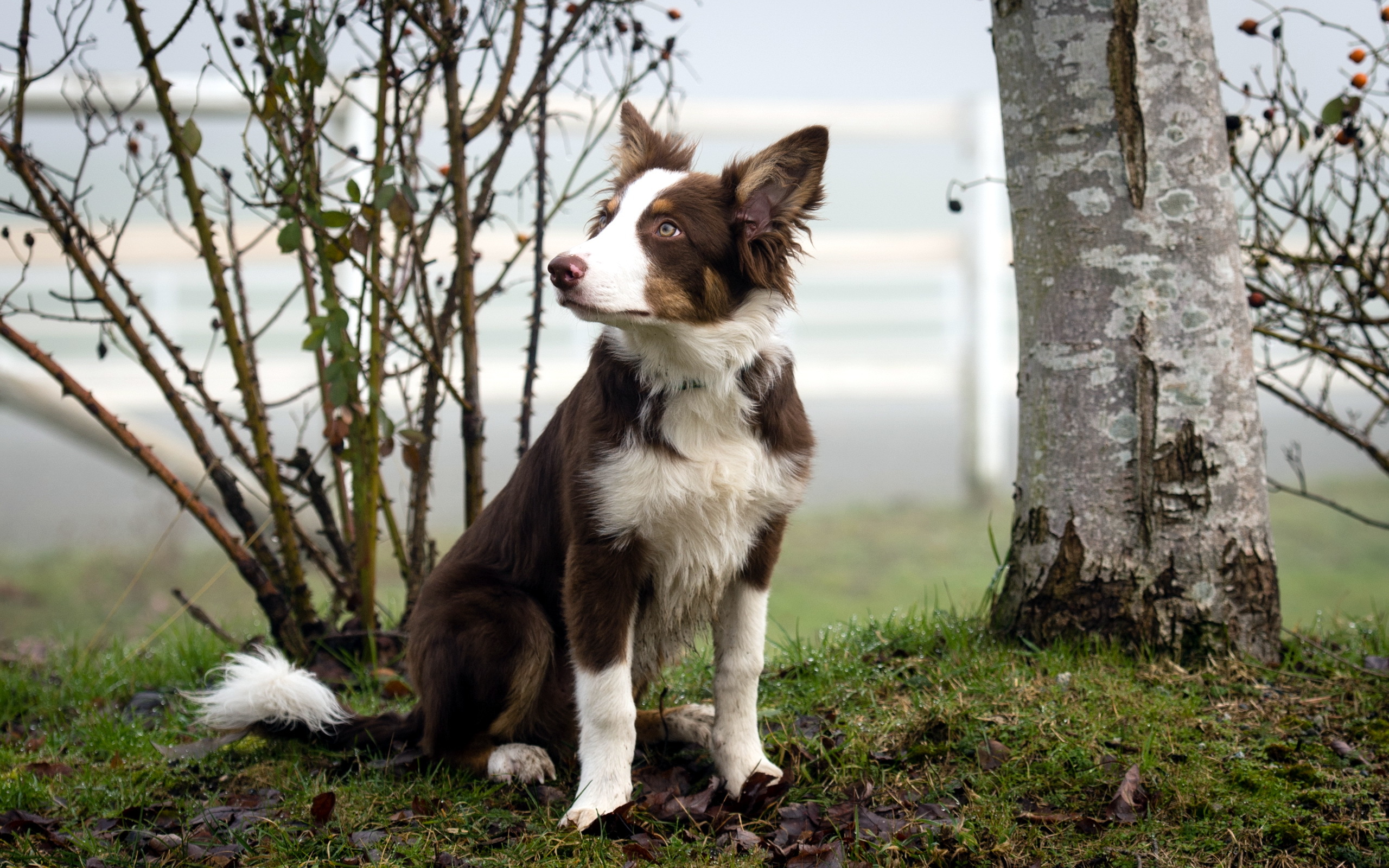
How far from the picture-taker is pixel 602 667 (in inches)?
95.7

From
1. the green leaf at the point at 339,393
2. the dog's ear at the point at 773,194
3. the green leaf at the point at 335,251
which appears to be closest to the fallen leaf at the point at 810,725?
the dog's ear at the point at 773,194

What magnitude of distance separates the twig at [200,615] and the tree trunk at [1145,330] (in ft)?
9.87

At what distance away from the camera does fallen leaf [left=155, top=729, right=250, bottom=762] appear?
2.96 meters

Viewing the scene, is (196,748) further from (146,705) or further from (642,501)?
(642,501)

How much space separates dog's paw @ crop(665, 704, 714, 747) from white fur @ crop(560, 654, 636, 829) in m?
0.44

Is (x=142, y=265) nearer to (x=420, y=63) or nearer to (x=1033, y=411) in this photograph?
(x=420, y=63)

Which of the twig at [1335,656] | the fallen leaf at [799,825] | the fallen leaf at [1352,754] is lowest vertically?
the fallen leaf at [799,825]

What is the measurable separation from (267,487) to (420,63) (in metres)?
1.54

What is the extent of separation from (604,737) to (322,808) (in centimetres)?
70

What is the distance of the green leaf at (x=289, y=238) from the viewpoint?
9.84 ft

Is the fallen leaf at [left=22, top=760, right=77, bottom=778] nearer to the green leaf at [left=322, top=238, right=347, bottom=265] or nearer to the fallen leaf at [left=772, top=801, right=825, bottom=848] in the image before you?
the green leaf at [left=322, top=238, right=347, bottom=265]

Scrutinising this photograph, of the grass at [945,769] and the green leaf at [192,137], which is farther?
the green leaf at [192,137]

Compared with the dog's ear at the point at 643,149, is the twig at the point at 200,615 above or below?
below

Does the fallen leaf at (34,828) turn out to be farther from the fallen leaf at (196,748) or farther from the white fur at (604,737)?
the white fur at (604,737)
